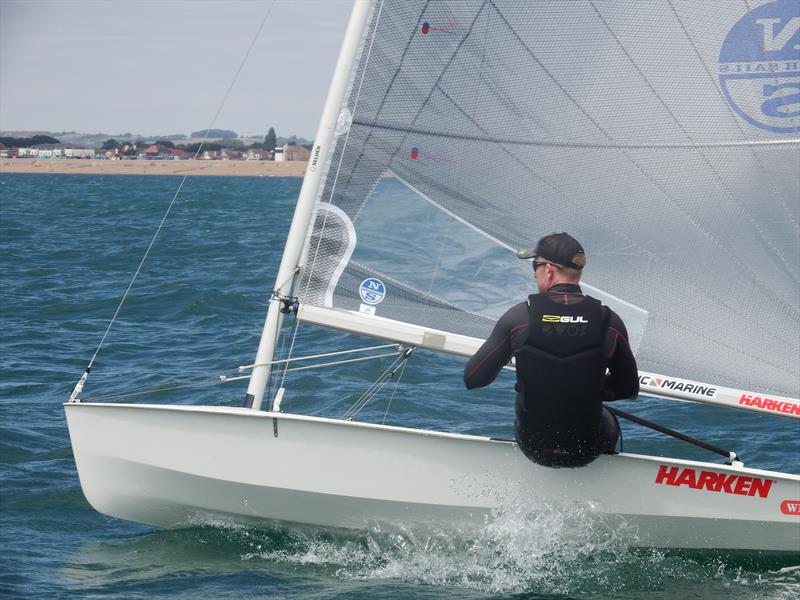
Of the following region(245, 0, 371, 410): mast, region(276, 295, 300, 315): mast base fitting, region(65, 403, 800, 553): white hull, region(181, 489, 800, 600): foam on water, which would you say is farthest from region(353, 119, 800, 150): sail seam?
region(181, 489, 800, 600): foam on water

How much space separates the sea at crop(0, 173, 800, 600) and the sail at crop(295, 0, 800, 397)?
66 cm

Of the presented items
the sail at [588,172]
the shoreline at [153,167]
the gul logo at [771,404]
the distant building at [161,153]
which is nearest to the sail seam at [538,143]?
the sail at [588,172]

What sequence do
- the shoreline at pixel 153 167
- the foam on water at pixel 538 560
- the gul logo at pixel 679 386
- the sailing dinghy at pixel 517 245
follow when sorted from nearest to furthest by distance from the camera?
the foam on water at pixel 538 560 < the sailing dinghy at pixel 517 245 < the gul logo at pixel 679 386 < the shoreline at pixel 153 167

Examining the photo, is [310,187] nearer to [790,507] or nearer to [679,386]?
[679,386]

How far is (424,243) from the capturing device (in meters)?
4.90

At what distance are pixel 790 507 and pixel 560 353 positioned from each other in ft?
4.02

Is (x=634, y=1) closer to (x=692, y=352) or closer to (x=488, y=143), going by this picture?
(x=488, y=143)

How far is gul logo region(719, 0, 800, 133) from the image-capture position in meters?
4.53

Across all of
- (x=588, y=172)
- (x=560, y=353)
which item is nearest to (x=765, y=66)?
(x=588, y=172)

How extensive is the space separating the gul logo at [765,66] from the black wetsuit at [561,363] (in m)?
1.18

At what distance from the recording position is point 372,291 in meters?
4.77

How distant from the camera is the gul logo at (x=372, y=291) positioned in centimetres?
476

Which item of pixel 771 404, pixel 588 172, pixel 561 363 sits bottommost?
pixel 771 404

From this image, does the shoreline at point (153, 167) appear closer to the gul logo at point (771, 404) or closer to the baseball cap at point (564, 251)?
the gul logo at point (771, 404)
